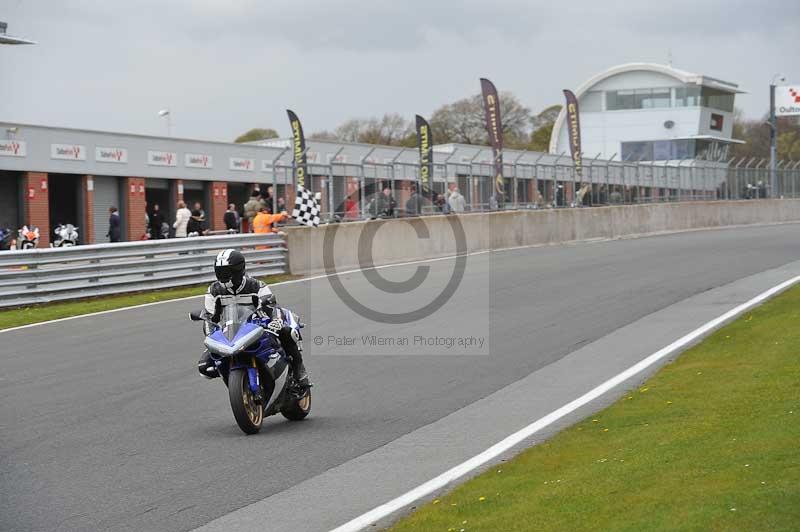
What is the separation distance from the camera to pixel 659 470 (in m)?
6.44

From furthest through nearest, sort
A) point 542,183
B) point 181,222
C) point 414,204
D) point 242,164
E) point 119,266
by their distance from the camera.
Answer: point 242,164, point 542,183, point 181,222, point 414,204, point 119,266

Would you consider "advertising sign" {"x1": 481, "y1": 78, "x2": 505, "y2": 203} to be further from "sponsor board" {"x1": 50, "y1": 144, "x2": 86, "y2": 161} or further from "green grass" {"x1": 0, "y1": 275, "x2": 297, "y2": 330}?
"green grass" {"x1": 0, "y1": 275, "x2": 297, "y2": 330}

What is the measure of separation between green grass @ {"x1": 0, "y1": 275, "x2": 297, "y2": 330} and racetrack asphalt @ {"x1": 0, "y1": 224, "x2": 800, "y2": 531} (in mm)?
996

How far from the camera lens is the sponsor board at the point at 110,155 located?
1682 inches

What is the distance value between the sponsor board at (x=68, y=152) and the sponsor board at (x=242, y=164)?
8.62 metres

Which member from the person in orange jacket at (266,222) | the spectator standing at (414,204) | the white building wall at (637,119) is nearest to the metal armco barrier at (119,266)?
the person in orange jacket at (266,222)

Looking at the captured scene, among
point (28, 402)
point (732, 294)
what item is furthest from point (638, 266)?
point (28, 402)

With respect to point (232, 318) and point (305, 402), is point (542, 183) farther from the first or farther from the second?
point (232, 318)

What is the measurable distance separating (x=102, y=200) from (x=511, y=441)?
38.3 m

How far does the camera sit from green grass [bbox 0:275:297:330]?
17.5 metres

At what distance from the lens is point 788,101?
81.0 metres

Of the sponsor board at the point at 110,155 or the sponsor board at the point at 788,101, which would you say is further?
the sponsor board at the point at 788,101

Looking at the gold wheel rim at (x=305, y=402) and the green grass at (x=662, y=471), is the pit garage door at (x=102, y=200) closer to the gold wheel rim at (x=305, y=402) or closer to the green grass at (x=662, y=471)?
the gold wheel rim at (x=305, y=402)

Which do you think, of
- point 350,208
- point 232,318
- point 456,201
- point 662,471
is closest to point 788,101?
point 456,201
